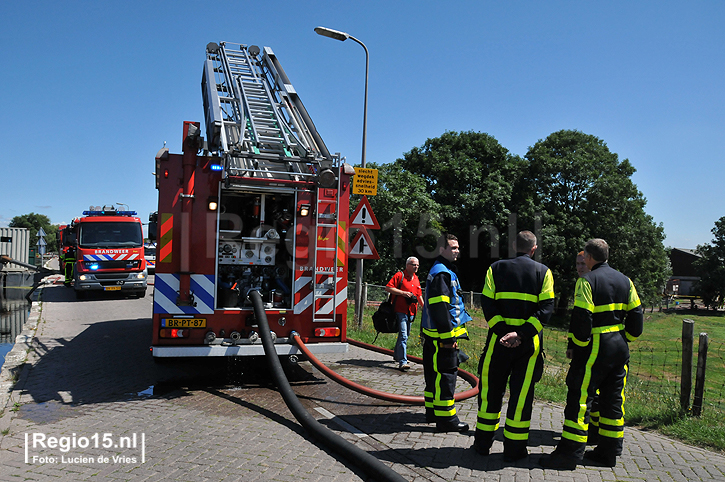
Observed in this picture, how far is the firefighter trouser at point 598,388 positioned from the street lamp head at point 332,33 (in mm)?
9816

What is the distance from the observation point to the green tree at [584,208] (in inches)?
1161

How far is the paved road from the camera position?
4.20m

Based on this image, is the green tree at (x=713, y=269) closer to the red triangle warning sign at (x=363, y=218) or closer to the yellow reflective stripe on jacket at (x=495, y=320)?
the red triangle warning sign at (x=363, y=218)

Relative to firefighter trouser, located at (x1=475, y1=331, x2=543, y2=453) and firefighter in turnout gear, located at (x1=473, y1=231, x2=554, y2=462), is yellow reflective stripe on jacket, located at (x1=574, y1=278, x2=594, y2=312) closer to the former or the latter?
firefighter in turnout gear, located at (x1=473, y1=231, x2=554, y2=462)

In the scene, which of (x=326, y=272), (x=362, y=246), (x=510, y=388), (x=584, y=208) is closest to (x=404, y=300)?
(x=326, y=272)

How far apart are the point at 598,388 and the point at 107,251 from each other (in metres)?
16.4

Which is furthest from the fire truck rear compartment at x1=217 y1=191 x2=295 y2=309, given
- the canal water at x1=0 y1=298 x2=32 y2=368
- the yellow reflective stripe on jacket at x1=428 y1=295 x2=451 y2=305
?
the canal water at x1=0 y1=298 x2=32 y2=368

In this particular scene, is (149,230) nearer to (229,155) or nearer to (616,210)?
(229,155)

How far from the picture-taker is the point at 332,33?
12195mm

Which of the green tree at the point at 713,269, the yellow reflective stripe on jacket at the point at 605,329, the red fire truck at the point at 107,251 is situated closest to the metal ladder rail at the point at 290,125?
the yellow reflective stripe on jacket at the point at 605,329

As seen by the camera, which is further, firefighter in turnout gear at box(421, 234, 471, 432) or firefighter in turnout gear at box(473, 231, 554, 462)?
firefighter in turnout gear at box(421, 234, 471, 432)

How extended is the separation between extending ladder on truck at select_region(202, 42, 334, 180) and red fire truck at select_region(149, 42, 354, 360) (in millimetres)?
26

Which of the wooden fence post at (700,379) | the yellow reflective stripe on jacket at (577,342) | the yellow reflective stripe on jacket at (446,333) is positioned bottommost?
the wooden fence post at (700,379)

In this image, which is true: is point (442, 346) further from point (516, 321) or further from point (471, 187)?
point (471, 187)
